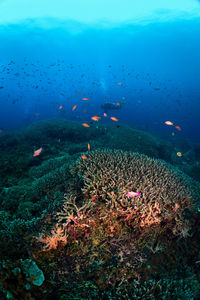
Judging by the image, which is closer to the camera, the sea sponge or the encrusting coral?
the encrusting coral

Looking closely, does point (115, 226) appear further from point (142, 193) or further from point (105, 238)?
point (142, 193)

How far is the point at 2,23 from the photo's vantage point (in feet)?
147

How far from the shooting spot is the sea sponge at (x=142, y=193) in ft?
11.9

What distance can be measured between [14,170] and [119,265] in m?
8.10

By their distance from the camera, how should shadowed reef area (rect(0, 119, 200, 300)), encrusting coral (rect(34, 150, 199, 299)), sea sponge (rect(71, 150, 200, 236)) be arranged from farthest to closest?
sea sponge (rect(71, 150, 200, 236))
encrusting coral (rect(34, 150, 199, 299))
shadowed reef area (rect(0, 119, 200, 300))

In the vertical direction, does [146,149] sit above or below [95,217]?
below

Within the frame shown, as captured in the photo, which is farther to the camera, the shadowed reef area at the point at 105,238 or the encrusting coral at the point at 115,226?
the encrusting coral at the point at 115,226

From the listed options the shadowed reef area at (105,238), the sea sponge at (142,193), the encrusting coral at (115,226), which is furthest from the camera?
the sea sponge at (142,193)

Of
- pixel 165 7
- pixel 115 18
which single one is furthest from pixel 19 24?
pixel 165 7

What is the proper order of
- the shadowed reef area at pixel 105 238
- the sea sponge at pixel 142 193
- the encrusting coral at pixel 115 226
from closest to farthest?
the shadowed reef area at pixel 105 238, the encrusting coral at pixel 115 226, the sea sponge at pixel 142 193

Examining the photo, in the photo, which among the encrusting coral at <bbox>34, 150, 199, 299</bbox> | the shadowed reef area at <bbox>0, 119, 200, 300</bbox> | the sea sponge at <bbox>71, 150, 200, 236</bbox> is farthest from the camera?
the sea sponge at <bbox>71, 150, 200, 236</bbox>

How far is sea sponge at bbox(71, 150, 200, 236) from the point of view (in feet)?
11.9

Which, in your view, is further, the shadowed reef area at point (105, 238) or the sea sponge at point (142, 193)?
the sea sponge at point (142, 193)

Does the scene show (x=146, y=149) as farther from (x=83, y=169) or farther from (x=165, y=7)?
(x=165, y=7)
